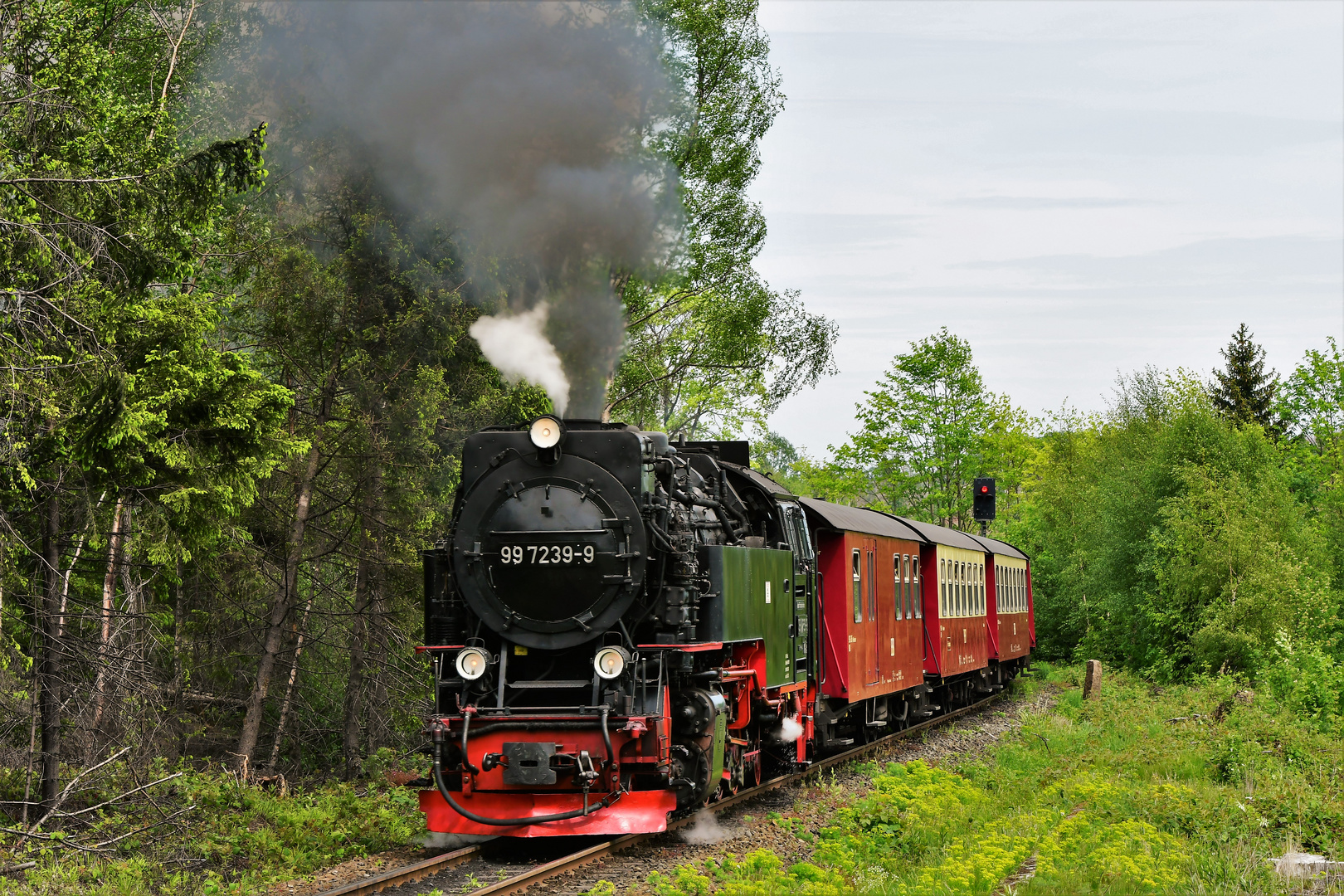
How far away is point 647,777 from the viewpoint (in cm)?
826

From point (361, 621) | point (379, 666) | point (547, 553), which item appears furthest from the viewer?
point (361, 621)

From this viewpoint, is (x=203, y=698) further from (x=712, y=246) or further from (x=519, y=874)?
(x=712, y=246)

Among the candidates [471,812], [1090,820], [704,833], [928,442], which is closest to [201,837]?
[471,812]

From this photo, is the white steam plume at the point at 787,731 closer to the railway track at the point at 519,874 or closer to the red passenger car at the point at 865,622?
the railway track at the point at 519,874

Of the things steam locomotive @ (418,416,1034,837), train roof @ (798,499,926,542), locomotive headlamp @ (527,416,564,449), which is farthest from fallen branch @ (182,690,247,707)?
train roof @ (798,499,926,542)

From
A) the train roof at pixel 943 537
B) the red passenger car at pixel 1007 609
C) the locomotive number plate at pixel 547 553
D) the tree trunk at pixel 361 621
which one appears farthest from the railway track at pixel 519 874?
the red passenger car at pixel 1007 609

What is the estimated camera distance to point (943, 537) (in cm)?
1798

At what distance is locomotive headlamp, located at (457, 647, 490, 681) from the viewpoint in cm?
825

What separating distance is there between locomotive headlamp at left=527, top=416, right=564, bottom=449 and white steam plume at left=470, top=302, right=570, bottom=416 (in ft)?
7.15

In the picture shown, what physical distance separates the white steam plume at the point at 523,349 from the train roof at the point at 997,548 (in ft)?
40.0

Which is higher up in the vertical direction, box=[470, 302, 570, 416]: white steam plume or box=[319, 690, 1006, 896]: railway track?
box=[470, 302, 570, 416]: white steam plume

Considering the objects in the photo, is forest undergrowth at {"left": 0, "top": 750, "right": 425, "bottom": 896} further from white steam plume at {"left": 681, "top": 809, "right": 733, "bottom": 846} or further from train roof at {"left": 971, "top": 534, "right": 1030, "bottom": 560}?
train roof at {"left": 971, "top": 534, "right": 1030, "bottom": 560}

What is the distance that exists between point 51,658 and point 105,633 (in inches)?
107

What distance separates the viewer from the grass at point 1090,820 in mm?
6629
